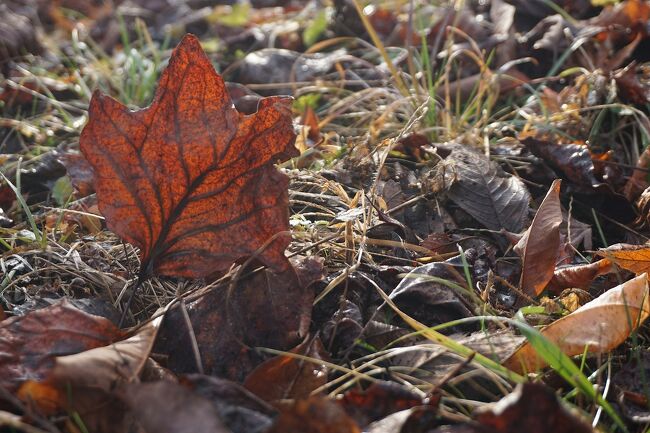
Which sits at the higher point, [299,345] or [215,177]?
[215,177]

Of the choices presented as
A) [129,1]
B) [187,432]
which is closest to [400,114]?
[187,432]

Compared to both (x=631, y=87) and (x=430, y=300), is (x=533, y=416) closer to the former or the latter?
(x=430, y=300)

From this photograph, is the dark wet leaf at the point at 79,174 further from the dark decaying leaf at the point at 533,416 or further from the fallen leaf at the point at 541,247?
the dark decaying leaf at the point at 533,416

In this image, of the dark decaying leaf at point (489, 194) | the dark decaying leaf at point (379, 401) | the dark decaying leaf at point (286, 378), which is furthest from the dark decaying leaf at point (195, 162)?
the dark decaying leaf at point (489, 194)

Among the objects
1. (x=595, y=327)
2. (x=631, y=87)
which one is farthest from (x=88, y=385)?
(x=631, y=87)

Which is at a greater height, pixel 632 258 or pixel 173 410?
pixel 173 410

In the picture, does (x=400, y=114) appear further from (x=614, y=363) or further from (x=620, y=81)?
(x=614, y=363)
